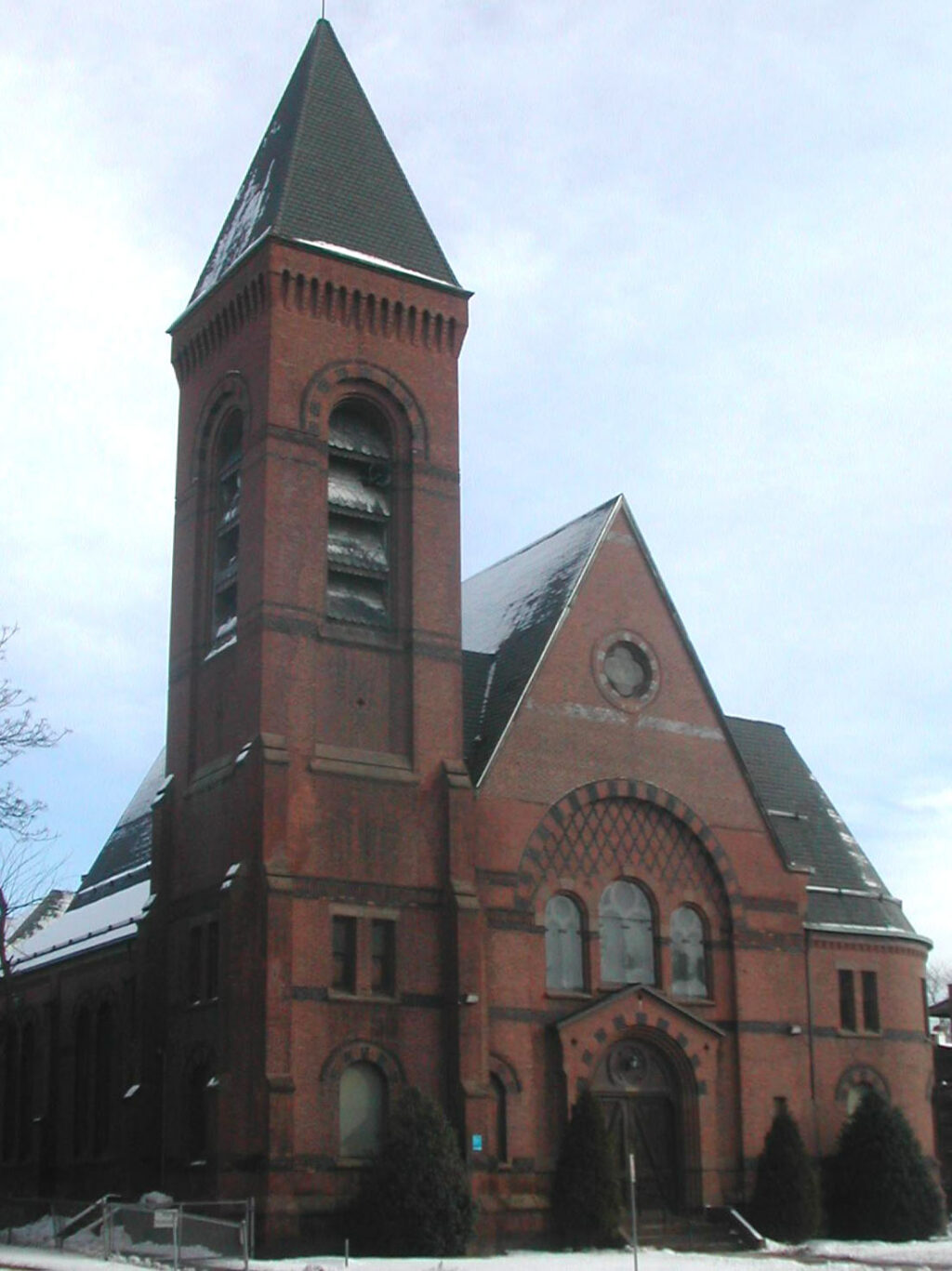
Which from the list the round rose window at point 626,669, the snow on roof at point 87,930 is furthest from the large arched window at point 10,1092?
the round rose window at point 626,669

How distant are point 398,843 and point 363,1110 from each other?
5688 mm

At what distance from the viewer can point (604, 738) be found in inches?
1667

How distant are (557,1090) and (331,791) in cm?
841

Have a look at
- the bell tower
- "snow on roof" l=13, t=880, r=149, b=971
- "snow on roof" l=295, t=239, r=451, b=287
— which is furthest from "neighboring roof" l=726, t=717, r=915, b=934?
"snow on roof" l=13, t=880, r=149, b=971

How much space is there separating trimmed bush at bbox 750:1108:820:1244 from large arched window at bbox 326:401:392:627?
1510 cm

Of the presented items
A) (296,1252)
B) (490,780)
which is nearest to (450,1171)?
(296,1252)

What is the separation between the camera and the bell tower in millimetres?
35938

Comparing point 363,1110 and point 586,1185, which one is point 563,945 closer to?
point 586,1185

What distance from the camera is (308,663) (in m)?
38.4

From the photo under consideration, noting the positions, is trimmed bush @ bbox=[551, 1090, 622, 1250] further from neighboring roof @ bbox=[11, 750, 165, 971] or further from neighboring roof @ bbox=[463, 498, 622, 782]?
neighboring roof @ bbox=[11, 750, 165, 971]

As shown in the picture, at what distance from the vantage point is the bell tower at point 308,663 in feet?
118

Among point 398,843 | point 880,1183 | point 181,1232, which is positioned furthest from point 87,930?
point 880,1183

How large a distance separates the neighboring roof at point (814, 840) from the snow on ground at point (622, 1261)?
8.97 m

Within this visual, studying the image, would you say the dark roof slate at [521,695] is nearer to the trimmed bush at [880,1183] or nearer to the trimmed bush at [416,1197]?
the trimmed bush at [880,1183]
